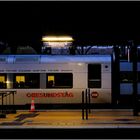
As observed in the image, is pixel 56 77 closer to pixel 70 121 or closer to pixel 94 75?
pixel 94 75

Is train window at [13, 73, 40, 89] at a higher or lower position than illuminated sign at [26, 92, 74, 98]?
higher

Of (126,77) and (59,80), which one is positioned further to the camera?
(126,77)

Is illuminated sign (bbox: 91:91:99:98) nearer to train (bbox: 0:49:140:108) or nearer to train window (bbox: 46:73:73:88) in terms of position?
train (bbox: 0:49:140:108)

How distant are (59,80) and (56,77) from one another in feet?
0.74

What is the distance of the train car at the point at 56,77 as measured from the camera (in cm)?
2636

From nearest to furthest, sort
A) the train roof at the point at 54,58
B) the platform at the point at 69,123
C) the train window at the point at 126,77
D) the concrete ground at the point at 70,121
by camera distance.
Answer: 1. the platform at the point at 69,123
2. the concrete ground at the point at 70,121
3. the train roof at the point at 54,58
4. the train window at the point at 126,77

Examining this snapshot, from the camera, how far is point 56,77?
2669 centimetres

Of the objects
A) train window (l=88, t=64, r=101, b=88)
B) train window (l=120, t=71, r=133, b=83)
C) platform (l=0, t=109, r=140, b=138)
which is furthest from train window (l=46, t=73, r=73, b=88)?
platform (l=0, t=109, r=140, b=138)

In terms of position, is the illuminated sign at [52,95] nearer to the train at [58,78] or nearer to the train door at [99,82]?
the train at [58,78]

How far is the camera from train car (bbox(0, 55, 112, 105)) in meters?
26.4

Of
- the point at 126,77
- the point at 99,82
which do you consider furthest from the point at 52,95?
the point at 126,77

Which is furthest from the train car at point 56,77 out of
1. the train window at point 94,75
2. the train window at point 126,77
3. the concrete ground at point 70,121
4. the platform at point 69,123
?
the platform at point 69,123

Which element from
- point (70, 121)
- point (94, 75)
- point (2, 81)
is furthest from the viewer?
point (2, 81)

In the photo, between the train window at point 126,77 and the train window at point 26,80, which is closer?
the train window at point 26,80
